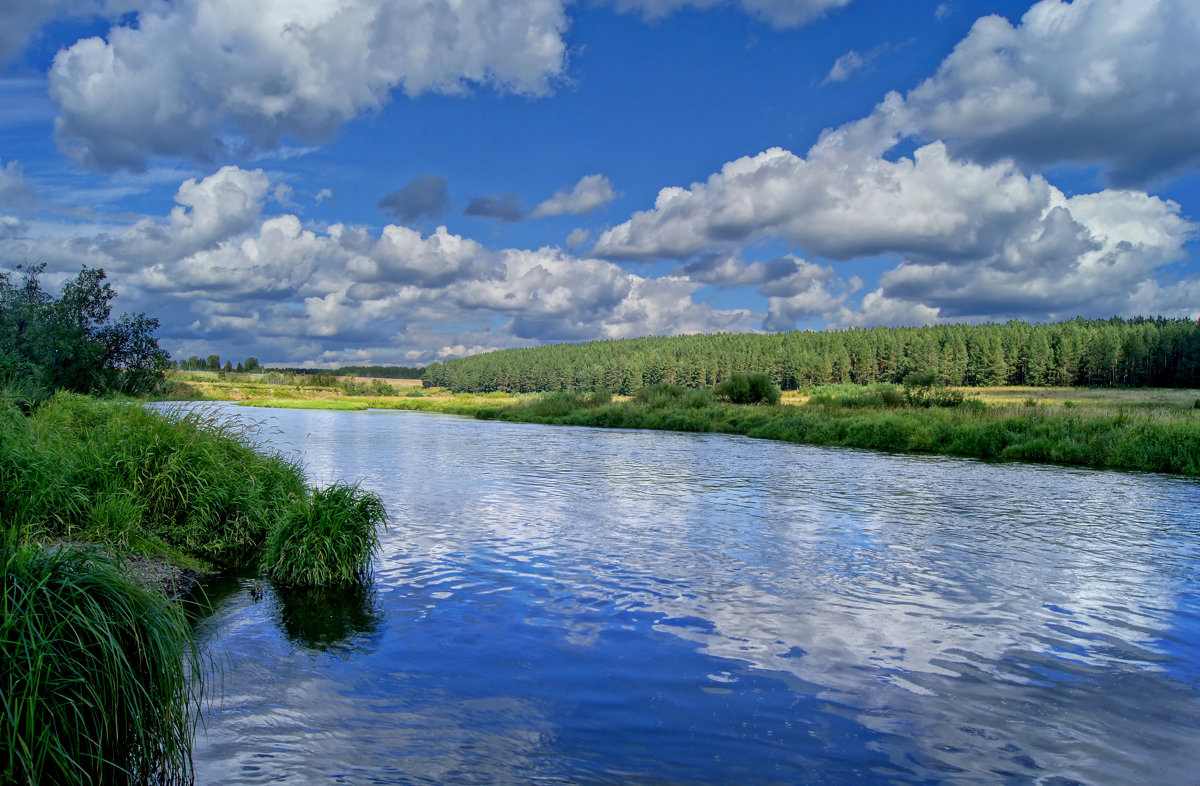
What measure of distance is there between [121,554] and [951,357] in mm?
158505

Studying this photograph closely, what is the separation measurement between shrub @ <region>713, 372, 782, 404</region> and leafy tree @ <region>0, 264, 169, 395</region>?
4938 centimetres

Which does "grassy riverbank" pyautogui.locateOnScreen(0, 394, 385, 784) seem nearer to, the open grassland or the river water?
the river water

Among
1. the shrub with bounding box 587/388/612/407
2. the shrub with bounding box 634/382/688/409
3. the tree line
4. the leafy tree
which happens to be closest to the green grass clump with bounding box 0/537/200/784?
the leafy tree

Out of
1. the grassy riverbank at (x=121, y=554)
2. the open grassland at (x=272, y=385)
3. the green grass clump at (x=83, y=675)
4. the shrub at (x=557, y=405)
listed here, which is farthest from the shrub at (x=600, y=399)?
the green grass clump at (x=83, y=675)

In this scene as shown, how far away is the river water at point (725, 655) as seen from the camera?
626 cm

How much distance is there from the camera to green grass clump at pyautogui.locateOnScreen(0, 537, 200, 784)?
411 centimetres

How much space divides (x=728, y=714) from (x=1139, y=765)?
3548 mm

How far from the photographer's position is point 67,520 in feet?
33.6

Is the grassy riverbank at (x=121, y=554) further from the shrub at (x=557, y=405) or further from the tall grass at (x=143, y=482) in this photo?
the shrub at (x=557, y=405)

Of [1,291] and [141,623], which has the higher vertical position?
Result: [1,291]

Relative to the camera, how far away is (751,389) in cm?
7044

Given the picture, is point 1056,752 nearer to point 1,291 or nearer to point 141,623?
point 141,623

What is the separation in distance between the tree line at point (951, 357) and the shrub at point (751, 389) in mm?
38546

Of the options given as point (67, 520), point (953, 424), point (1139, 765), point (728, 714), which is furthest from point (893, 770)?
point (953, 424)
